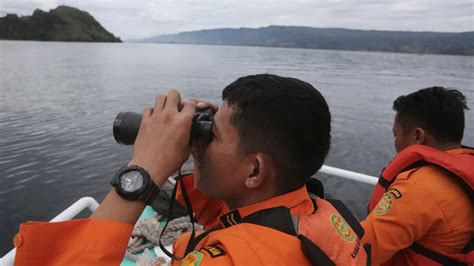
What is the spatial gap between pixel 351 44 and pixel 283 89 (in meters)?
106

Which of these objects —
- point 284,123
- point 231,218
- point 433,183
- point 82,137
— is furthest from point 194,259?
point 82,137

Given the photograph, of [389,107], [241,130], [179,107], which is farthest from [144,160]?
[389,107]

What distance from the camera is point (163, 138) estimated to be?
115 centimetres

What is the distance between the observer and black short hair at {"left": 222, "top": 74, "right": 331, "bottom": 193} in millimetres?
1181

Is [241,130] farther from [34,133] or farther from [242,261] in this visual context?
[34,133]

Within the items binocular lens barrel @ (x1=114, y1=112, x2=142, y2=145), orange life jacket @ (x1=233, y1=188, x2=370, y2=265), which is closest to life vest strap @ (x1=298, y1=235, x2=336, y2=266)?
orange life jacket @ (x1=233, y1=188, x2=370, y2=265)

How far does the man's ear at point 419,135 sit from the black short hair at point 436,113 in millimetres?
28

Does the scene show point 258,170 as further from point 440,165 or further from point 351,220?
point 440,165

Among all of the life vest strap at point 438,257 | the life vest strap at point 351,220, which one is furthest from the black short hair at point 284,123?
the life vest strap at point 438,257

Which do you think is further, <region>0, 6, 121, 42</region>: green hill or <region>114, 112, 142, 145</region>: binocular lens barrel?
<region>0, 6, 121, 42</region>: green hill

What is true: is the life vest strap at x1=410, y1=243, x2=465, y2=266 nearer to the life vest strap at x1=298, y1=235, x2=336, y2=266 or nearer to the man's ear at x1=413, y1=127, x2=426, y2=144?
the man's ear at x1=413, y1=127, x2=426, y2=144

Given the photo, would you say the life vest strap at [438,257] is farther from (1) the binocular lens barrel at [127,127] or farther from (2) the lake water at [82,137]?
(2) the lake water at [82,137]

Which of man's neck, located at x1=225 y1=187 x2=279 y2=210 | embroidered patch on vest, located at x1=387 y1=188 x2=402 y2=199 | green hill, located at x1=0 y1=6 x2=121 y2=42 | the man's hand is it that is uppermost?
green hill, located at x1=0 y1=6 x2=121 y2=42

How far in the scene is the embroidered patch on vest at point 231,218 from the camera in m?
1.26
